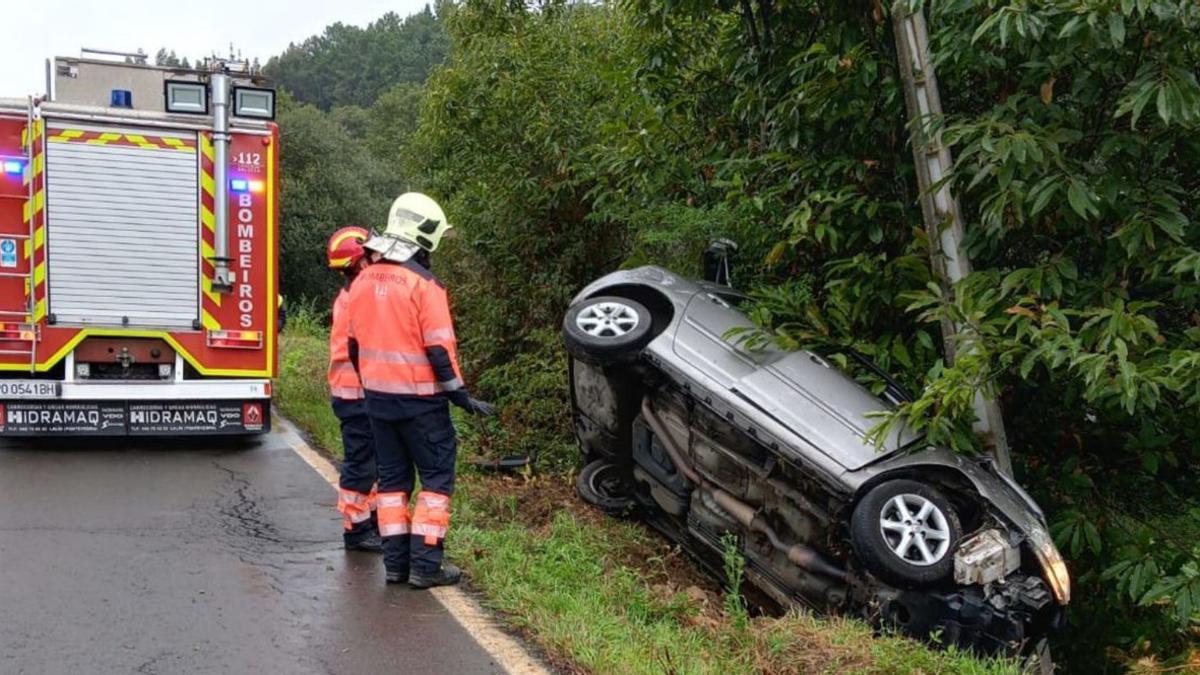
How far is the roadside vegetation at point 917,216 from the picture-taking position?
4520 millimetres

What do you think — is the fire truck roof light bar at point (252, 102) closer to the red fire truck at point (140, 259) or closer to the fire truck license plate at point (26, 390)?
the red fire truck at point (140, 259)

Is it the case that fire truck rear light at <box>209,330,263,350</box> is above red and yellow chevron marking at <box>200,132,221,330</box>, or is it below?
below

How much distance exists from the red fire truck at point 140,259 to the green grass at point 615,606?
2.98 meters

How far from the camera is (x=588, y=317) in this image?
5.84 m

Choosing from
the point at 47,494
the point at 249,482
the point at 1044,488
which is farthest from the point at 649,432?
the point at 47,494

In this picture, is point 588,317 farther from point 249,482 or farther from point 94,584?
point 249,482

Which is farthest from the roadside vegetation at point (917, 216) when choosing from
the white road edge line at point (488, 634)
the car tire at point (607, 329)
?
the white road edge line at point (488, 634)

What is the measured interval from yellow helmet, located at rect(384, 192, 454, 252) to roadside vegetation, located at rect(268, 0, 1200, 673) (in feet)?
5.49

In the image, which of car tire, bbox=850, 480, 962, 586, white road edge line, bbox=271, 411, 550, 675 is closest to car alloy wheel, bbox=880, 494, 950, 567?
car tire, bbox=850, 480, 962, 586

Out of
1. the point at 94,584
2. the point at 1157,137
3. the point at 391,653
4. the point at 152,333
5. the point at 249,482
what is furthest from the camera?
the point at 152,333

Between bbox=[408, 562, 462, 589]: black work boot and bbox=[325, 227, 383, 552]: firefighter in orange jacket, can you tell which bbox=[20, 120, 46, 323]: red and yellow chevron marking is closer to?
bbox=[325, 227, 383, 552]: firefighter in orange jacket

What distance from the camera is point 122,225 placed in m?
9.01

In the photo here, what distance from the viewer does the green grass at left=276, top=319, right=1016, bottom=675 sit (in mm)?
4113

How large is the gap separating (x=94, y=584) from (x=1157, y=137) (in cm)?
500
